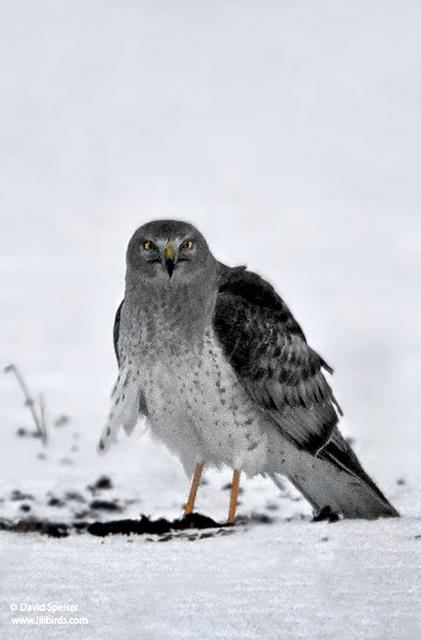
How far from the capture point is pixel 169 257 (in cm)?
717

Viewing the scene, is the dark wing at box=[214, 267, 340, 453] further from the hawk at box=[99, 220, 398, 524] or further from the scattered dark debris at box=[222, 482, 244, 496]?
the scattered dark debris at box=[222, 482, 244, 496]

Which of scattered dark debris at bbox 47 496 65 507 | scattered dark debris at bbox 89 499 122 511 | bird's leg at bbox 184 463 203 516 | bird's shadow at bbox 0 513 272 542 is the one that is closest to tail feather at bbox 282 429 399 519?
bird's leg at bbox 184 463 203 516

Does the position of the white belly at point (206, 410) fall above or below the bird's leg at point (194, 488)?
above

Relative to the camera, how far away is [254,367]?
722 cm

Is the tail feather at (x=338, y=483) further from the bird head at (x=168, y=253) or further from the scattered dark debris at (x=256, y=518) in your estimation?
the bird head at (x=168, y=253)

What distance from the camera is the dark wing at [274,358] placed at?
716cm

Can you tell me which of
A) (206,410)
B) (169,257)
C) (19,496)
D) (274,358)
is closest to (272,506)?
(274,358)

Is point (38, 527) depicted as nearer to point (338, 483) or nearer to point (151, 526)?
point (151, 526)

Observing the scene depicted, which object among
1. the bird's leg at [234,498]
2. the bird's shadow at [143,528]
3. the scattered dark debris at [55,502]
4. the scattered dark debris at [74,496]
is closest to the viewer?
the bird's shadow at [143,528]

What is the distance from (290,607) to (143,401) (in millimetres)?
2494

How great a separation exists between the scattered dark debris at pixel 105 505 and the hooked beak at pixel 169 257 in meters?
1.41

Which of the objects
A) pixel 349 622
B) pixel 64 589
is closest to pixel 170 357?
pixel 64 589

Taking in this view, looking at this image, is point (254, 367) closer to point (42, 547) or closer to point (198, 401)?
point (198, 401)

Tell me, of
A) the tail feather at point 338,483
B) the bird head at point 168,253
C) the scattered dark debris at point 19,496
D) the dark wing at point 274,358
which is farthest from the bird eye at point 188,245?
the scattered dark debris at point 19,496
